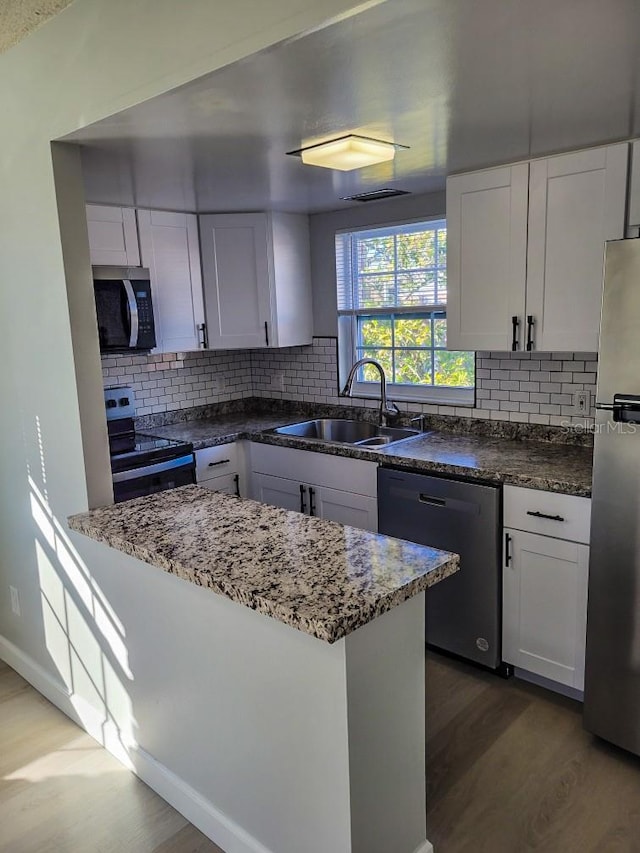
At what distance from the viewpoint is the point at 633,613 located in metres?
2.22

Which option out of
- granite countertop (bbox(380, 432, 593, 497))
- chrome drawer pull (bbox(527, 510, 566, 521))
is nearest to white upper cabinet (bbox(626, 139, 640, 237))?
granite countertop (bbox(380, 432, 593, 497))

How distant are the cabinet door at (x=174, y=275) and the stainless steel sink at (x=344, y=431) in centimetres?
81

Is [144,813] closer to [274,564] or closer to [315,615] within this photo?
[274,564]

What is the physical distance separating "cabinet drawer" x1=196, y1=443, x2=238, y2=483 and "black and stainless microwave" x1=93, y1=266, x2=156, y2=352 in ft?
2.22

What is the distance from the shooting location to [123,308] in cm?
339

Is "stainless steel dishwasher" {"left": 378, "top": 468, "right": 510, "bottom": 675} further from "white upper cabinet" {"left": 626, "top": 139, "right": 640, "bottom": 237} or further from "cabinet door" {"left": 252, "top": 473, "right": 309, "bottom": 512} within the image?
"white upper cabinet" {"left": 626, "top": 139, "right": 640, "bottom": 237}

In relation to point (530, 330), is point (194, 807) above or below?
below

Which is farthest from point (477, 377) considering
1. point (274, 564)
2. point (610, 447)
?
point (274, 564)

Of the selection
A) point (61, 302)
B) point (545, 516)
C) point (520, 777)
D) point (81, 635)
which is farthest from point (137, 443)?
point (520, 777)

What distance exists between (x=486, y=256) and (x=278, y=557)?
1.83m

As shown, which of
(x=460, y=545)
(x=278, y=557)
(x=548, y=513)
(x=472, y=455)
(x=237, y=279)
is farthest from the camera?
(x=237, y=279)

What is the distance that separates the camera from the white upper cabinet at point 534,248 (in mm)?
2537

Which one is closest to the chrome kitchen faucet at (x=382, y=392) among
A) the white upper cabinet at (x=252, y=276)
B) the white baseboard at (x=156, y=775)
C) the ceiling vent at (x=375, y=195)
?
the white upper cabinet at (x=252, y=276)

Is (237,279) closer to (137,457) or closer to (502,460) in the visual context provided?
(137,457)
